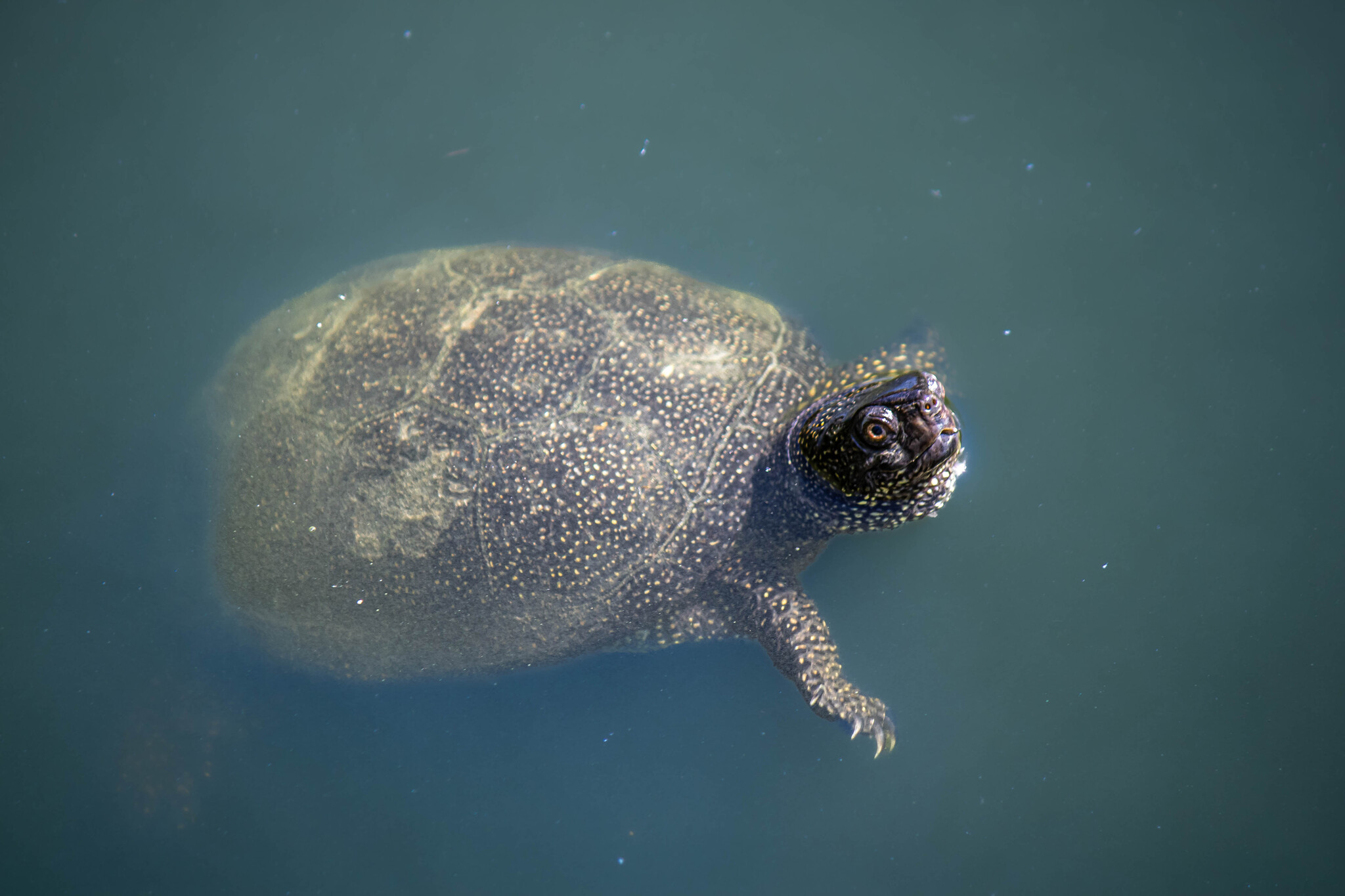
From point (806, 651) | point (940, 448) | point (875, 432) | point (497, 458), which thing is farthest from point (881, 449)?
point (497, 458)

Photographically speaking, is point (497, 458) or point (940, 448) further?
point (497, 458)

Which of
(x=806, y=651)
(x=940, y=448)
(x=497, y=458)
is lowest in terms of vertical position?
(x=806, y=651)

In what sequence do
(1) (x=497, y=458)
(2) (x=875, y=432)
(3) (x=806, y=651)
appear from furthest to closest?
(3) (x=806, y=651) → (1) (x=497, y=458) → (2) (x=875, y=432)

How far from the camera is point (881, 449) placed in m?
3.23

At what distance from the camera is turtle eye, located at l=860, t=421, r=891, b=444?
3.15 m

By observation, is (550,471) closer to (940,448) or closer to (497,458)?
(497,458)

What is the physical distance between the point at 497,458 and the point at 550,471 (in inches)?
10.4

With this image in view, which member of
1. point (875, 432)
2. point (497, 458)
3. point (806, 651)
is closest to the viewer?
point (875, 432)

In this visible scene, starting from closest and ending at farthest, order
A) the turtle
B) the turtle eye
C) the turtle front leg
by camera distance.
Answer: the turtle eye < the turtle < the turtle front leg

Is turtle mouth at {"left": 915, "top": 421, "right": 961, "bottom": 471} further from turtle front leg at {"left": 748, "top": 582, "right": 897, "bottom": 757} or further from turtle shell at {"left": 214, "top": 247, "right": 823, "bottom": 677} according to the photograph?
turtle front leg at {"left": 748, "top": 582, "right": 897, "bottom": 757}

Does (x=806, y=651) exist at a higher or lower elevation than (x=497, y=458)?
lower

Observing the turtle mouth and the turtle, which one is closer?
the turtle mouth

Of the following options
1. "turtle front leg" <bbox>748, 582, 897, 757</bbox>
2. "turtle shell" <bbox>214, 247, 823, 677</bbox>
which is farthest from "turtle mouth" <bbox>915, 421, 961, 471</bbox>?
"turtle front leg" <bbox>748, 582, 897, 757</bbox>

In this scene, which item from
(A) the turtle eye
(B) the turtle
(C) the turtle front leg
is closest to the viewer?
(A) the turtle eye
